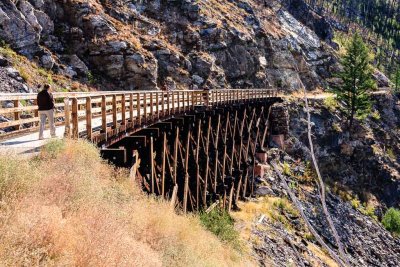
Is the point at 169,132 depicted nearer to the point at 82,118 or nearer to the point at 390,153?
the point at 82,118

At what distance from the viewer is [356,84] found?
4566 cm

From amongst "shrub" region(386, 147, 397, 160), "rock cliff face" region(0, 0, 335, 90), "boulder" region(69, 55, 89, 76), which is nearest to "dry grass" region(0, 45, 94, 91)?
"rock cliff face" region(0, 0, 335, 90)

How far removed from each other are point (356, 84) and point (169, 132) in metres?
35.4

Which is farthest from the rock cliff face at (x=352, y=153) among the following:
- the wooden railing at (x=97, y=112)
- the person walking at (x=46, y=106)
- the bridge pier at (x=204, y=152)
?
the person walking at (x=46, y=106)

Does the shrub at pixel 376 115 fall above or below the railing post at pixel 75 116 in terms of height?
below

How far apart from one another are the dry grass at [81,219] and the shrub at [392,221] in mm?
28642

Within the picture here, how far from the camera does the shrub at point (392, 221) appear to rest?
33875 mm

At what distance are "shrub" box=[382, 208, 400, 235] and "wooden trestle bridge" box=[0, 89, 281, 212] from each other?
36.6 feet

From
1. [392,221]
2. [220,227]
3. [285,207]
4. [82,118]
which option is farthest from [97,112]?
[392,221]

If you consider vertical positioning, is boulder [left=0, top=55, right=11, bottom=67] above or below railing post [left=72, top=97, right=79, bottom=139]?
above

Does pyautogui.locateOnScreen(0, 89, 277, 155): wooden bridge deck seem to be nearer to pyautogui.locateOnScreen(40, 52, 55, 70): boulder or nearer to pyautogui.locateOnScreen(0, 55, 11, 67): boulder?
pyautogui.locateOnScreen(0, 55, 11, 67): boulder

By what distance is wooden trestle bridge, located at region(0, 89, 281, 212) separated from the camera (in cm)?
1020

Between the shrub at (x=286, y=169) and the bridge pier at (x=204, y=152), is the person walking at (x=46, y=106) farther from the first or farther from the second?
the shrub at (x=286, y=169)

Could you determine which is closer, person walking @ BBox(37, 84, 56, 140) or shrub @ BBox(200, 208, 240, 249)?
person walking @ BBox(37, 84, 56, 140)
